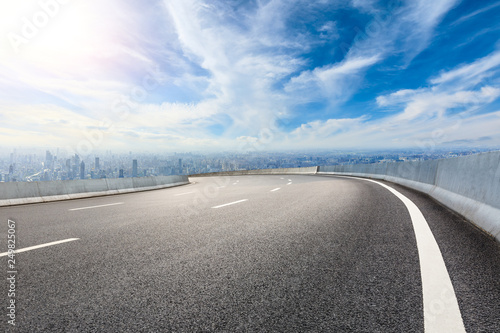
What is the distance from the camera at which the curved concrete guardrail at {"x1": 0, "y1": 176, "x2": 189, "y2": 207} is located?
1129 cm

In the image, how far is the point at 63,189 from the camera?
13.3 meters

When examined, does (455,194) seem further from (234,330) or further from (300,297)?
(234,330)

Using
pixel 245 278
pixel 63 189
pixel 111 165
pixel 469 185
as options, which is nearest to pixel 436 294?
pixel 245 278

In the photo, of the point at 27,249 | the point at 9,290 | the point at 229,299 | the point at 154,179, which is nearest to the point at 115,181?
the point at 154,179

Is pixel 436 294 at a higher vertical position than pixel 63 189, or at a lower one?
higher

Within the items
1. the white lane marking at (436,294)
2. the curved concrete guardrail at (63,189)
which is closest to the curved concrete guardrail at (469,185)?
the white lane marking at (436,294)

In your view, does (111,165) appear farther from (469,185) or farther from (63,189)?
(469,185)

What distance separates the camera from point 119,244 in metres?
4.25

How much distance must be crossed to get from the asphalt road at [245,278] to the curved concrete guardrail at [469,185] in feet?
1.07

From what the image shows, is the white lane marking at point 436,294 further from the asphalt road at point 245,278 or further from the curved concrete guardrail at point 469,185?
the curved concrete guardrail at point 469,185

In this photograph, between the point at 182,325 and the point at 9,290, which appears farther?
the point at 9,290

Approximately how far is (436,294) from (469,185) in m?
4.76

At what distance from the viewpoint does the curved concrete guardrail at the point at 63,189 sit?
1129 centimetres

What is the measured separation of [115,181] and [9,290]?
14.7 metres
